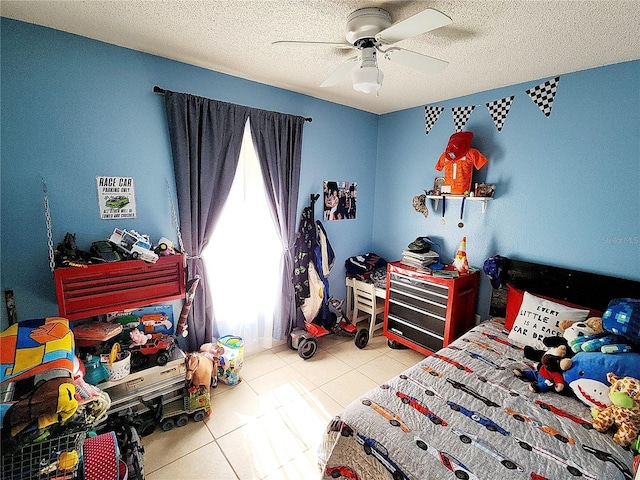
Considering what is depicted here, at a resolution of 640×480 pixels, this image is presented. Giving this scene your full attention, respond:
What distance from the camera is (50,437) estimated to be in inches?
44.4

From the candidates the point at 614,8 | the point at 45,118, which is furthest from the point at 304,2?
the point at 45,118

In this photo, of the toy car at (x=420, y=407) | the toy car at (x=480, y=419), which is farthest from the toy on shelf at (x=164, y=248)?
the toy car at (x=480, y=419)

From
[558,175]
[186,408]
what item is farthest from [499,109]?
[186,408]

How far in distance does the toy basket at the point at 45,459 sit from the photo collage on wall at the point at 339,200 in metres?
2.60

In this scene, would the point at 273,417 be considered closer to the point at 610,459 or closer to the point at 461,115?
the point at 610,459

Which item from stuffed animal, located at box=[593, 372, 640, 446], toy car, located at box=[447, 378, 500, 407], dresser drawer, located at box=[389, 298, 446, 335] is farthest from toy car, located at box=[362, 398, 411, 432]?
dresser drawer, located at box=[389, 298, 446, 335]

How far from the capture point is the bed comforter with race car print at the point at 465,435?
125cm

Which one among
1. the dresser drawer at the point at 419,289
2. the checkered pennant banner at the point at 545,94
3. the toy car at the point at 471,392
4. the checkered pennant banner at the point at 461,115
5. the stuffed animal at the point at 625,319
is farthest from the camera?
the checkered pennant banner at the point at 461,115

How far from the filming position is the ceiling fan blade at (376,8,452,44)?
1169mm

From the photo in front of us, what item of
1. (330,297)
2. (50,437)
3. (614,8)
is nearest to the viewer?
(50,437)

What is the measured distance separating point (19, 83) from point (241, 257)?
1.80 meters

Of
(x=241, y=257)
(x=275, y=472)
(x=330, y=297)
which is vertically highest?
(x=241, y=257)

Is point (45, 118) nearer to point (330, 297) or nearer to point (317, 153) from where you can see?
point (317, 153)

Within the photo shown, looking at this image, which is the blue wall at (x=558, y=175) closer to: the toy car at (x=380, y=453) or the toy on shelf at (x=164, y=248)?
the toy car at (x=380, y=453)
